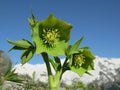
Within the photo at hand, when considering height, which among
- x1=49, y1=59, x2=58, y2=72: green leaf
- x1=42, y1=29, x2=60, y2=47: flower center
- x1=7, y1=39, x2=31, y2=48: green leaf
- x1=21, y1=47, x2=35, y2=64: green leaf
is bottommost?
x1=49, y1=59, x2=58, y2=72: green leaf

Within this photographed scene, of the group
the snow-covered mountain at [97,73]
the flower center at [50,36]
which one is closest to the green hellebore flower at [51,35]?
the flower center at [50,36]

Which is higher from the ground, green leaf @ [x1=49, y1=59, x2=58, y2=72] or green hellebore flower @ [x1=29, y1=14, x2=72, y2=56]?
green hellebore flower @ [x1=29, y1=14, x2=72, y2=56]

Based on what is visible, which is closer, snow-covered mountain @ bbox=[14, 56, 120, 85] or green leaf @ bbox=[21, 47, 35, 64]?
green leaf @ bbox=[21, 47, 35, 64]

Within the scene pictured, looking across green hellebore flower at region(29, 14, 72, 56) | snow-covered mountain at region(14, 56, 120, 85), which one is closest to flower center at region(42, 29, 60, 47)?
green hellebore flower at region(29, 14, 72, 56)

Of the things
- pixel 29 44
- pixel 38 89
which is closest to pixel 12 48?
pixel 29 44

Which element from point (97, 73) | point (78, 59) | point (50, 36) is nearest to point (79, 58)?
point (78, 59)

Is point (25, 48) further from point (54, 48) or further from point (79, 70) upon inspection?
point (79, 70)

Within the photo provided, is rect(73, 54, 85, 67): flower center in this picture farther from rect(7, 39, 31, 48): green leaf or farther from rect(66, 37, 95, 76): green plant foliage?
rect(7, 39, 31, 48): green leaf

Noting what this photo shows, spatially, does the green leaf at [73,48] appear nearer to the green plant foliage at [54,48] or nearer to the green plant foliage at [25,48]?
the green plant foliage at [54,48]

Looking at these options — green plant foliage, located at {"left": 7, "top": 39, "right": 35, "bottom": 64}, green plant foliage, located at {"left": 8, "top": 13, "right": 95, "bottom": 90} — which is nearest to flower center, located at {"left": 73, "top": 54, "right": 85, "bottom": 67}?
green plant foliage, located at {"left": 8, "top": 13, "right": 95, "bottom": 90}
